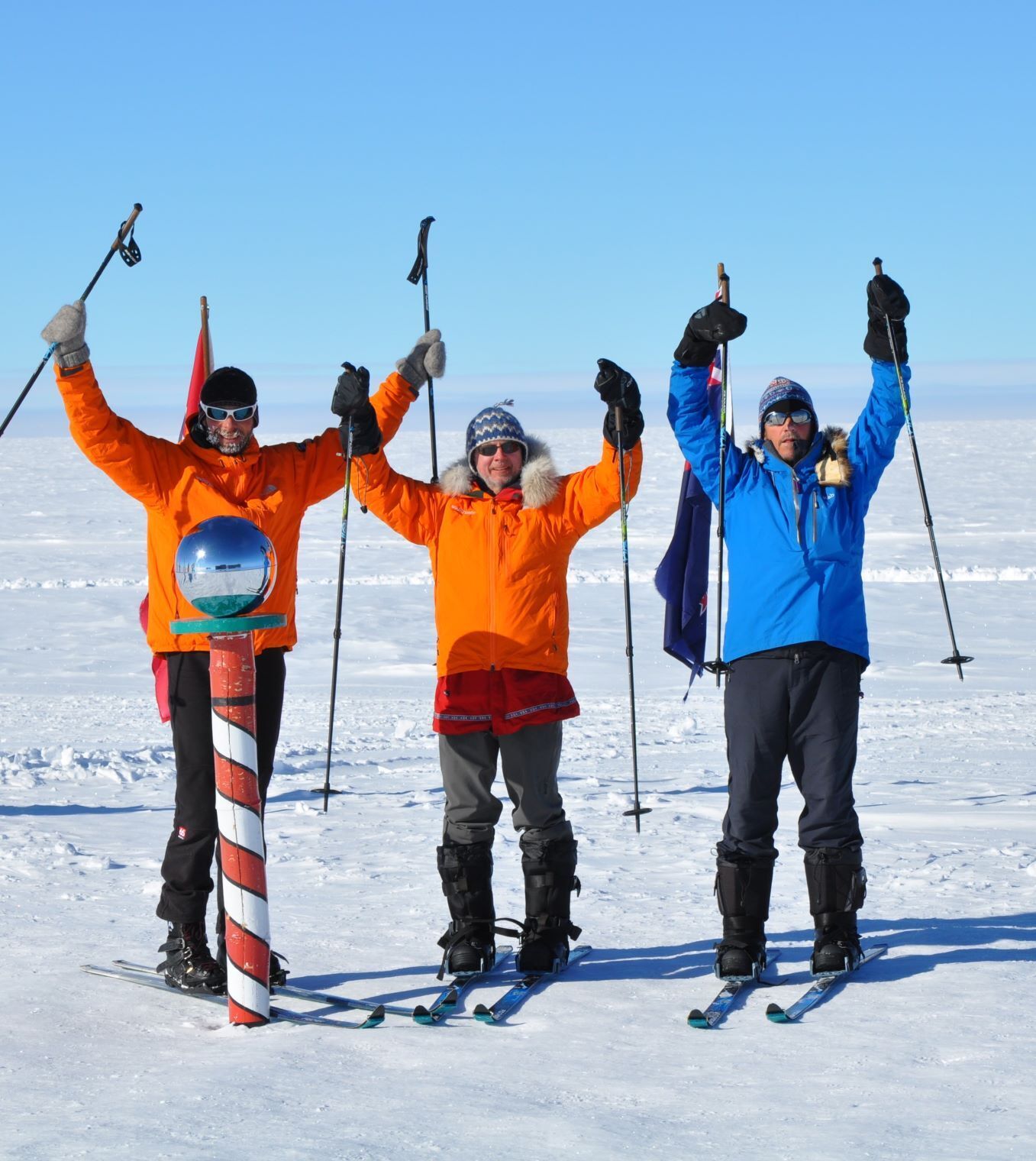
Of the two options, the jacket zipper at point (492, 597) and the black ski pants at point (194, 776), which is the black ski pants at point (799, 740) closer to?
the jacket zipper at point (492, 597)

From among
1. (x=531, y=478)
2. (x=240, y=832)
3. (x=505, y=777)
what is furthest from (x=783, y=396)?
(x=240, y=832)

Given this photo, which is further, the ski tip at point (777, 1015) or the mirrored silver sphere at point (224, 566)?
the ski tip at point (777, 1015)

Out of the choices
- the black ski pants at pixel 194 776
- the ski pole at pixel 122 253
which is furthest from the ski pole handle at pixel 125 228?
the black ski pants at pixel 194 776

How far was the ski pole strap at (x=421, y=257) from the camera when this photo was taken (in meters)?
5.91

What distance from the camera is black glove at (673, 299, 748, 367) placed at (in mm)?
4121

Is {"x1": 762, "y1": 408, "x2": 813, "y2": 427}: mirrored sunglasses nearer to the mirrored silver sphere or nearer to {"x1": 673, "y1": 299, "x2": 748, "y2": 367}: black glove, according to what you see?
{"x1": 673, "y1": 299, "x2": 748, "y2": 367}: black glove

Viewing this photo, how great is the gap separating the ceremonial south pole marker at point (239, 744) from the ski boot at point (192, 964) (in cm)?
29

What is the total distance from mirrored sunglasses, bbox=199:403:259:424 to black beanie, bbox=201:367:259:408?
0.01 m

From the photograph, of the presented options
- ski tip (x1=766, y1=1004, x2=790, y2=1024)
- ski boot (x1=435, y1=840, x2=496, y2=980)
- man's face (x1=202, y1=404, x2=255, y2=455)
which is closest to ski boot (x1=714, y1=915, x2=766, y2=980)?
ski tip (x1=766, y1=1004, x2=790, y2=1024)

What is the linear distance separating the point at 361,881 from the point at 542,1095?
8.33 ft

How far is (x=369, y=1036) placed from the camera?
11.5 ft

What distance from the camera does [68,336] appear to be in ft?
12.9

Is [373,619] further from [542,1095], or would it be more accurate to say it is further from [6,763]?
[542,1095]

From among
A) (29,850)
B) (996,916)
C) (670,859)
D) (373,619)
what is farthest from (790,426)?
(373,619)
